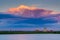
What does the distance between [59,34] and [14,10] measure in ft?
4.34

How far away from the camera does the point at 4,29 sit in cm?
310

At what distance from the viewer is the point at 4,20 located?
311 centimetres

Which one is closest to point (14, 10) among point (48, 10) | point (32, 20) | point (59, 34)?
point (32, 20)

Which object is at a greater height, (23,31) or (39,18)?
(39,18)

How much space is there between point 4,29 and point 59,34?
4.66ft

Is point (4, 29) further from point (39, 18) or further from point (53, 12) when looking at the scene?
point (53, 12)

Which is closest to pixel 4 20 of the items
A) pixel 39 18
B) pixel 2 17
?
pixel 2 17

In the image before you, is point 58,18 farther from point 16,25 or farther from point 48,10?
point 16,25

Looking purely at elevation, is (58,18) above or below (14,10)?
below

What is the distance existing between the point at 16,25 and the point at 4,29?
31 cm

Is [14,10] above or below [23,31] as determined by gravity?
above

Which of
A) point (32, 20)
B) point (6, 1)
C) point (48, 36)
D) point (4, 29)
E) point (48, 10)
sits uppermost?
point (6, 1)

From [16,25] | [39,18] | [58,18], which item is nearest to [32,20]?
[39,18]

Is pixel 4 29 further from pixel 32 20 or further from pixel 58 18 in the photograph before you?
pixel 58 18
